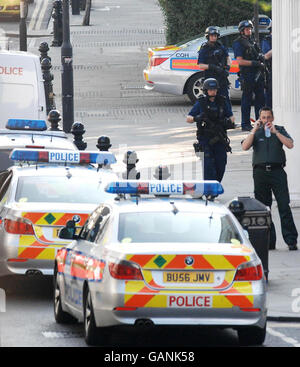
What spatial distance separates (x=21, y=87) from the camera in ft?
70.8

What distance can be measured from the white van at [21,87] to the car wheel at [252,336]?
11.6m

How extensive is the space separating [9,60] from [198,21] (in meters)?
9.74

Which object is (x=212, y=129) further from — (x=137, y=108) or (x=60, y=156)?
(x=137, y=108)

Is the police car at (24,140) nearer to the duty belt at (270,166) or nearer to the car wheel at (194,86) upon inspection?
the duty belt at (270,166)

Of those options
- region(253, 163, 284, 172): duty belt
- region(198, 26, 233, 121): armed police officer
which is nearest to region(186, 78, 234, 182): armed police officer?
region(253, 163, 284, 172): duty belt

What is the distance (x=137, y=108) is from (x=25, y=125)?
10.4 m

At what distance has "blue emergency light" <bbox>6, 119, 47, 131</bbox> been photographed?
17.5 metres

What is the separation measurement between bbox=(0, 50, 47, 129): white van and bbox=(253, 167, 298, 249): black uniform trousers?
7.15 m

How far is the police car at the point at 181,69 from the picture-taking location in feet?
88.3

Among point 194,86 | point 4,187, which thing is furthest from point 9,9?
point 4,187

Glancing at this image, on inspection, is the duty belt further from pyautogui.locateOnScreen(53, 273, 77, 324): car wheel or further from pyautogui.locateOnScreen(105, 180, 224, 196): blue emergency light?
pyautogui.locateOnScreen(53, 273, 77, 324): car wheel

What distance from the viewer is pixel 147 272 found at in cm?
989

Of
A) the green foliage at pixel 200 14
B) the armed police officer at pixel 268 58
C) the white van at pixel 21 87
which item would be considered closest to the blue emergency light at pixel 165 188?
the white van at pixel 21 87
